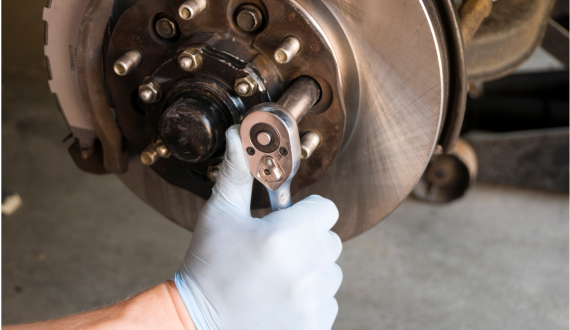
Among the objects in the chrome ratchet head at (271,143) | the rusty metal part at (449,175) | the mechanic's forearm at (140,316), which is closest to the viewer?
the chrome ratchet head at (271,143)

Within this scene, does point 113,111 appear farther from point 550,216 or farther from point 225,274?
point 550,216

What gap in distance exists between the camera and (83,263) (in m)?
1.26

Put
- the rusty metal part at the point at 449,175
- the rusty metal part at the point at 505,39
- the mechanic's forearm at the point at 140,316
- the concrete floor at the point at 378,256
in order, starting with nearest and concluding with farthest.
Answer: the mechanic's forearm at the point at 140,316 < the rusty metal part at the point at 505,39 < the concrete floor at the point at 378,256 < the rusty metal part at the point at 449,175

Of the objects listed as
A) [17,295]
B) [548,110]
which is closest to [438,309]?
[548,110]

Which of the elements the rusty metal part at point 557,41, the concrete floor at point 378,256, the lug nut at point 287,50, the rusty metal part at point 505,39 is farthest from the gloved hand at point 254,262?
the rusty metal part at point 557,41

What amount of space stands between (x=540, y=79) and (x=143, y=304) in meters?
1.53

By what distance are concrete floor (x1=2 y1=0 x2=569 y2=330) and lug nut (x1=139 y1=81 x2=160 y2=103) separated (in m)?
0.58

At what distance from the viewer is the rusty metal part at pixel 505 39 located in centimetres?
98

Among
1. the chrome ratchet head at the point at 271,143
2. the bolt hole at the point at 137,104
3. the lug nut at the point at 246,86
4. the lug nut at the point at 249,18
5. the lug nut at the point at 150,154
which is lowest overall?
the lug nut at the point at 150,154

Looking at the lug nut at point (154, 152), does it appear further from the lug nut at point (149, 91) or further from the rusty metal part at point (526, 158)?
the rusty metal part at point (526, 158)

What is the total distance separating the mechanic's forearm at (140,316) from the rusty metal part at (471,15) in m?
0.58

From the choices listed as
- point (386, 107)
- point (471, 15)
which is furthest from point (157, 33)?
point (471, 15)

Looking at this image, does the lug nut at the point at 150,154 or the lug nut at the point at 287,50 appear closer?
the lug nut at the point at 287,50

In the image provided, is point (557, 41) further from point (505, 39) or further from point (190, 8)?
point (190, 8)
